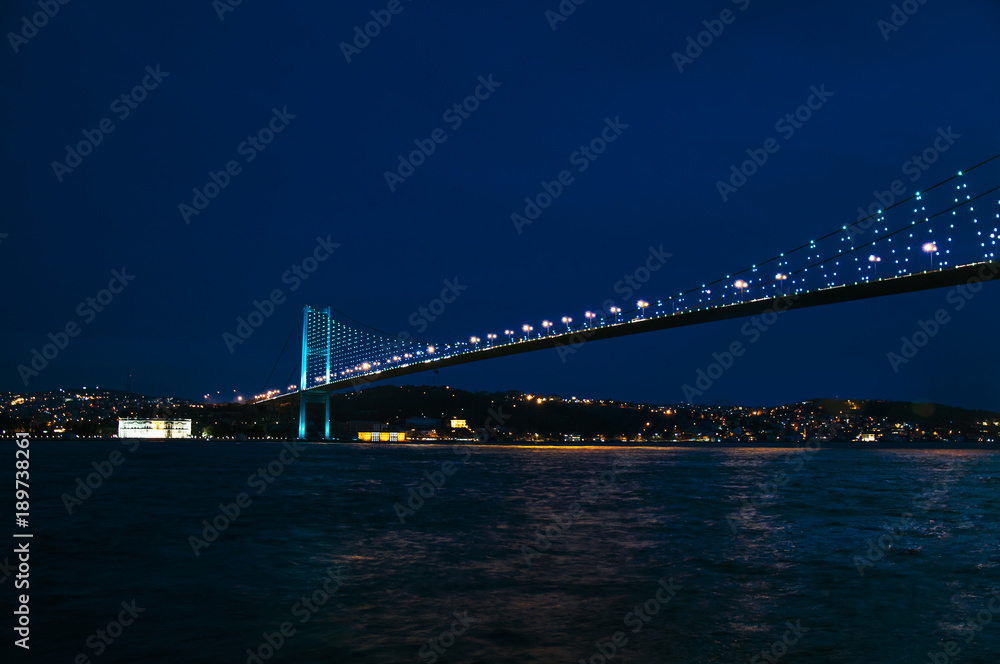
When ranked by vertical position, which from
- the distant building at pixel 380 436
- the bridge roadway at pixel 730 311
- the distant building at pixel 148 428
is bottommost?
the distant building at pixel 380 436

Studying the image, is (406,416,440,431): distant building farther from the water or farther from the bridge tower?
the water

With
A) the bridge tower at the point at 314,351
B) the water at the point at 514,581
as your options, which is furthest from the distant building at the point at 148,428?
the water at the point at 514,581

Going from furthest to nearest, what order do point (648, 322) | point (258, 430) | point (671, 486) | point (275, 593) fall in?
point (258, 430)
point (648, 322)
point (671, 486)
point (275, 593)

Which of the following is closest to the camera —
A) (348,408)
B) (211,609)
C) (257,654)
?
(257,654)

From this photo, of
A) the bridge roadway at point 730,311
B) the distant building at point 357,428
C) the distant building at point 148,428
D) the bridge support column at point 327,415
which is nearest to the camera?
the bridge roadway at point 730,311

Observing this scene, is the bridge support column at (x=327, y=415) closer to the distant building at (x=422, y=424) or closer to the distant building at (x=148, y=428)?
the distant building at (x=148, y=428)

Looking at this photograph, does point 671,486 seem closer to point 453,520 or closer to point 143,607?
point 453,520

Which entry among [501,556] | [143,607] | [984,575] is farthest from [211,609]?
[984,575]
